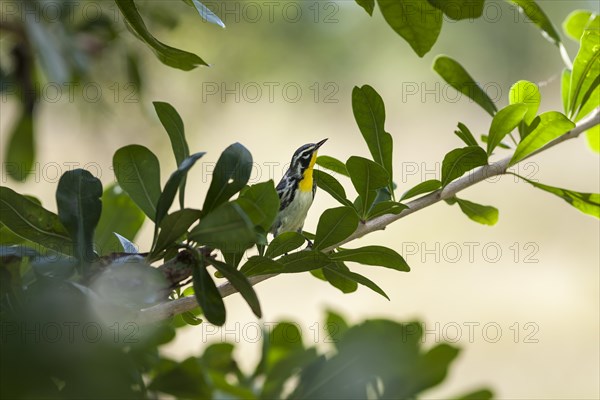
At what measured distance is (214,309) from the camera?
0.62 m

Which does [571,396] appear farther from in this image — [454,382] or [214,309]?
[214,309]

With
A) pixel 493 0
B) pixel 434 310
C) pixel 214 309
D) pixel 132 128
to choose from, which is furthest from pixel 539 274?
pixel 214 309

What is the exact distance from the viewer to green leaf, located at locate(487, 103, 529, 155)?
31.5 inches

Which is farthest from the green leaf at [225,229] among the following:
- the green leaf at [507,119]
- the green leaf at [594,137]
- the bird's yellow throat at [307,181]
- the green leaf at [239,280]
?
the bird's yellow throat at [307,181]

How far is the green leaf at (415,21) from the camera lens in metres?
0.58

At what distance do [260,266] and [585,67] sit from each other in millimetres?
478

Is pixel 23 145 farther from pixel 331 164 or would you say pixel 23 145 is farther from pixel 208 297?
pixel 208 297

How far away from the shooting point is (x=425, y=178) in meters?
4.94

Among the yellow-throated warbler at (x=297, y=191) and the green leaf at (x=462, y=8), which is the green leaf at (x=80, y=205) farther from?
the yellow-throated warbler at (x=297, y=191)

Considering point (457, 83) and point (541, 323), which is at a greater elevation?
point (457, 83)

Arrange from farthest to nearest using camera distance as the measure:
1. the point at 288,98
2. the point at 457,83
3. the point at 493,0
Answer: the point at 288,98
the point at 493,0
the point at 457,83

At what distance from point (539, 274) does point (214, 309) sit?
4625 millimetres

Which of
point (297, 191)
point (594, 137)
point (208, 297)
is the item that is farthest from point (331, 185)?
point (297, 191)

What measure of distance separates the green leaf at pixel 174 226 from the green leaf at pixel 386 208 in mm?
211
